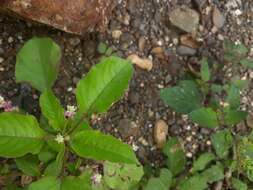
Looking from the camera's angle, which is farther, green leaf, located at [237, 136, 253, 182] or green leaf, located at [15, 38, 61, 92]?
green leaf, located at [237, 136, 253, 182]

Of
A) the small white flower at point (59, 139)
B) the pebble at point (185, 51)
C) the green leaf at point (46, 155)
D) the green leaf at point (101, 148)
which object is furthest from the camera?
the pebble at point (185, 51)

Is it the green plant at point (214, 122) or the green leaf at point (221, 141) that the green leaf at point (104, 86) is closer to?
the green plant at point (214, 122)

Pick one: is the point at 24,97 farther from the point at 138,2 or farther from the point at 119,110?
the point at 138,2

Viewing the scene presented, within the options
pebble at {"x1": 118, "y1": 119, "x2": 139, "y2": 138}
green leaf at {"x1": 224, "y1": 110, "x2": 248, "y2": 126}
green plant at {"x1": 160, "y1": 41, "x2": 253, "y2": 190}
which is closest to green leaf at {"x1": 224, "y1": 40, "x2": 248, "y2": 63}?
green plant at {"x1": 160, "y1": 41, "x2": 253, "y2": 190}

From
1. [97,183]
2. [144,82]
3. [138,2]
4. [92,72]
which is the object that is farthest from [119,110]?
[92,72]

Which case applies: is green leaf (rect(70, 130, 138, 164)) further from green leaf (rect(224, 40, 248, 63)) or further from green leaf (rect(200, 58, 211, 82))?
green leaf (rect(224, 40, 248, 63))

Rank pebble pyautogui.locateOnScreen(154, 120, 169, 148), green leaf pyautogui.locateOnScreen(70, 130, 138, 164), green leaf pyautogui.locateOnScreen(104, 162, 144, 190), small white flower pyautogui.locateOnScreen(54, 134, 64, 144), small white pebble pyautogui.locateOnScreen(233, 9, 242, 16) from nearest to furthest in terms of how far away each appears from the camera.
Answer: green leaf pyautogui.locateOnScreen(70, 130, 138, 164), small white flower pyautogui.locateOnScreen(54, 134, 64, 144), green leaf pyautogui.locateOnScreen(104, 162, 144, 190), pebble pyautogui.locateOnScreen(154, 120, 169, 148), small white pebble pyautogui.locateOnScreen(233, 9, 242, 16)

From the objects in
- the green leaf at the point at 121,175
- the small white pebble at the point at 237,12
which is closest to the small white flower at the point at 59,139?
the green leaf at the point at 121,175
